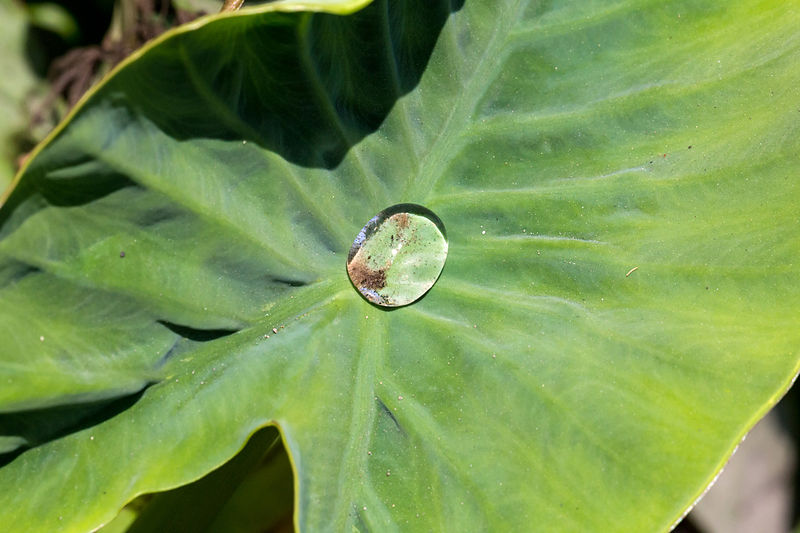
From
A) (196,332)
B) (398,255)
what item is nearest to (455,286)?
(398,255)

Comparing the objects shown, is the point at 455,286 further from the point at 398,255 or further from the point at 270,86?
the point at 270,86

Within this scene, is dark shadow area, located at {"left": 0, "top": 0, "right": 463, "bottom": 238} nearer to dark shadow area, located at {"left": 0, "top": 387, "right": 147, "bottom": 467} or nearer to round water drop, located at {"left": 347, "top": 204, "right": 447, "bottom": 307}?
round water drop, located at {"left": 347, "top": 204, "right": 447, "bottom": 307}

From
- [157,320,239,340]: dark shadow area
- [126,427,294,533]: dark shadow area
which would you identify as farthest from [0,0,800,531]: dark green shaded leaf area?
[126,427,294,533]: dark shadow area

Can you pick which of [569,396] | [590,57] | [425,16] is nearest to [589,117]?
[590,57]

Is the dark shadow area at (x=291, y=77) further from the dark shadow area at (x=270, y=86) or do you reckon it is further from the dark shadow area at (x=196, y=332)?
the dark shadow area at (x=196, y=332)

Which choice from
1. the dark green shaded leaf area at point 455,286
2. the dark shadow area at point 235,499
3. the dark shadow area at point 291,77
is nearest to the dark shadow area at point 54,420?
the dark green shaded leaf area at point 455,286

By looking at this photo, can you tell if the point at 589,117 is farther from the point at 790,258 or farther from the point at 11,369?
the point at 11,369
